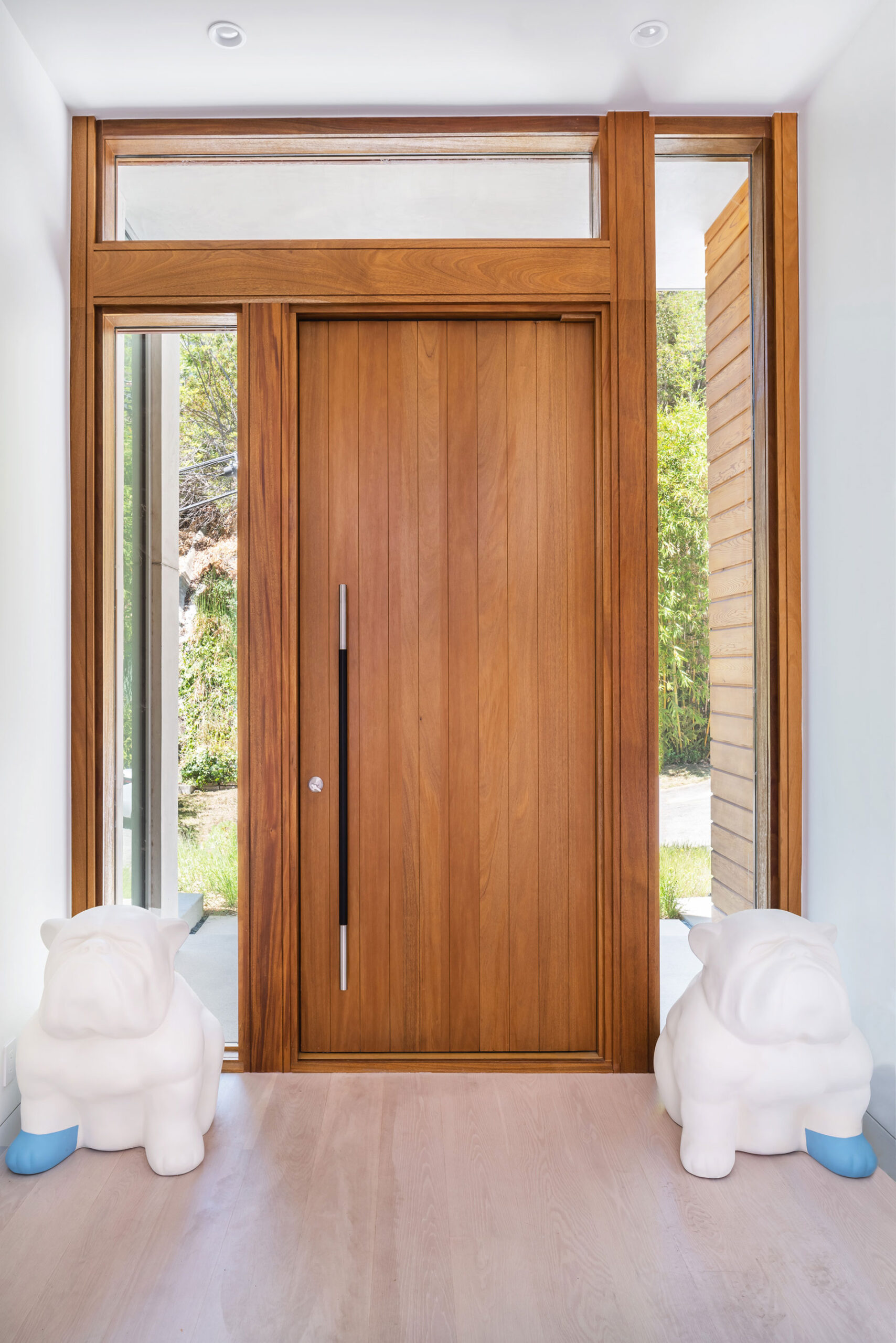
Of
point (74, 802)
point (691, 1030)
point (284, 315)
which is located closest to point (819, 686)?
point (691, 1030)

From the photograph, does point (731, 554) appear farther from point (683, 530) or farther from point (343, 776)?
point (343, 776)

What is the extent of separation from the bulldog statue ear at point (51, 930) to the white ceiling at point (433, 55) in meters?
2.16

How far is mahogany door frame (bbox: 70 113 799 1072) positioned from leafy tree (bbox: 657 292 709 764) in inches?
2.8

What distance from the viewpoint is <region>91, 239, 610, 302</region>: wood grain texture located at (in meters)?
2.16

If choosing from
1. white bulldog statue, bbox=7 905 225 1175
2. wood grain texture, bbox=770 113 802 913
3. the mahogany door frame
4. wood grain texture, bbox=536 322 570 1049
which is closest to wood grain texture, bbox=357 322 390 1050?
the mahogany door frame

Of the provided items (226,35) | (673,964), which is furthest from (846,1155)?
(226,35)

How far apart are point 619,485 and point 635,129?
1.00m

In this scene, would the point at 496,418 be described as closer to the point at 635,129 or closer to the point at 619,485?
the point at 619,485

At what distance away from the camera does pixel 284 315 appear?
7.14 feet

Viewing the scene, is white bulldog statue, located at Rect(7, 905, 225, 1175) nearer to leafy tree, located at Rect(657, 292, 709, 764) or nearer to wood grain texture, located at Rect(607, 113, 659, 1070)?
wood grain texture, located at Rect(607, 113, 659, 1070)

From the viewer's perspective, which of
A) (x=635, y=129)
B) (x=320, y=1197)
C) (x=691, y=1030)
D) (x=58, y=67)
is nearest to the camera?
(x=320, y=1197)

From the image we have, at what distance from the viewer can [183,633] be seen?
2277 millimetres

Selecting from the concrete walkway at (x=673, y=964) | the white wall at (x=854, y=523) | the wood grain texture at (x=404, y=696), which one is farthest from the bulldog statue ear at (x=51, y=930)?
the white wall at (x=854, y=523)

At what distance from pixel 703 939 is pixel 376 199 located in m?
2.20
